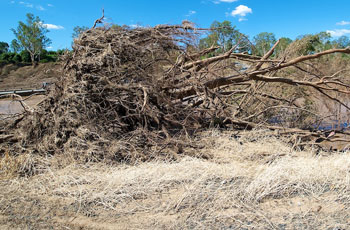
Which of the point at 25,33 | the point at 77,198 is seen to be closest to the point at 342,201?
the point at 77,198

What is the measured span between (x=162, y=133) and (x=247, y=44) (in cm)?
253

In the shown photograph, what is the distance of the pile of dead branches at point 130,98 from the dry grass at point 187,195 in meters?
0.49

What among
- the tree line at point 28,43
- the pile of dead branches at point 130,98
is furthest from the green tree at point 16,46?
the pile of dead branches at point 130,98

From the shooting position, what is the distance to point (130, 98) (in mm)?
5312

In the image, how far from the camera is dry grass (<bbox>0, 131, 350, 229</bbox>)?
283 cm

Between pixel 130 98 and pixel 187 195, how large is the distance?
2589mm

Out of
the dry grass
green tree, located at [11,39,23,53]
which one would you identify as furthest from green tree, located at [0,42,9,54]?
the dry grass

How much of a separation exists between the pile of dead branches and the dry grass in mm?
493

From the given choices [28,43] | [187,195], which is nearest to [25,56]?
[28,43]

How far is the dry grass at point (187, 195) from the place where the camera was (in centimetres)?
283

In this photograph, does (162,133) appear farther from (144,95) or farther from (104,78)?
(104,78)

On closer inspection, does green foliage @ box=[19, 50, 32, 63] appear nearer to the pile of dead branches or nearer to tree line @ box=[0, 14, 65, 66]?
tree line @ box=[0, 14, 65, 66]

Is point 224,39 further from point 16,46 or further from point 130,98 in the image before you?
point 16,46

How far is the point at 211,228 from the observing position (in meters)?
2.69
